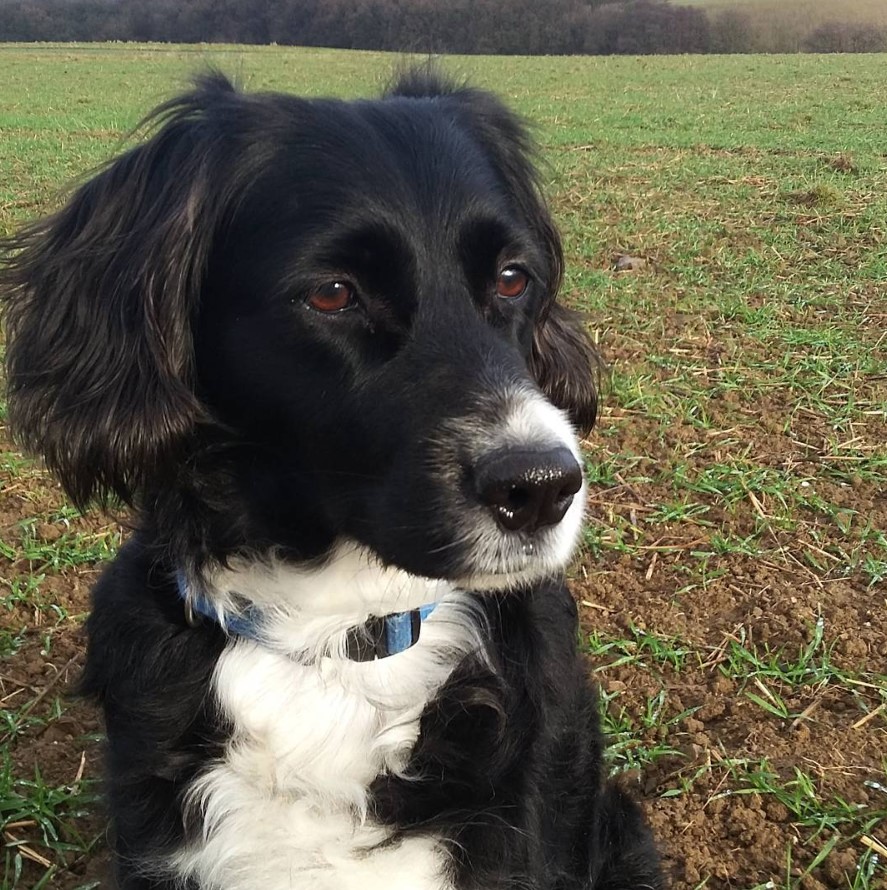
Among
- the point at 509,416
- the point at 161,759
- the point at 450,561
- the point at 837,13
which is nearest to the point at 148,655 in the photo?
the point at 161,759

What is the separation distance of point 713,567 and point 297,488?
2268 millimetres

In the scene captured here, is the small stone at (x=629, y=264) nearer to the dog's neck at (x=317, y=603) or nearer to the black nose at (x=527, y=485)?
the dog's neck at (x=317, y=603)

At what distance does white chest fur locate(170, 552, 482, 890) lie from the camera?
1999 mm

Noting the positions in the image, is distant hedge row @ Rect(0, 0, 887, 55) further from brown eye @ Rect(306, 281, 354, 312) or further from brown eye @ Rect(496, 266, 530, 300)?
brown eye @ Rect(306, 281, 354, 312)

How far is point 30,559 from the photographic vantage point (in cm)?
378

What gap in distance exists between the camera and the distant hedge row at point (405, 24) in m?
47.3

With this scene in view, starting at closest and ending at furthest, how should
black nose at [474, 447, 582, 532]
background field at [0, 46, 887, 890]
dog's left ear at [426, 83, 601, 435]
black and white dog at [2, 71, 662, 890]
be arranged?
black nose at [474, 447, 582, 532] → black and white dog at [2, 71, 662, 890] → dog's left ear at [426, 83, 601, 435] → background field at [0, 46, 887, 890]

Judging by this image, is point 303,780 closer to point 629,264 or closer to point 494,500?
point 494,500

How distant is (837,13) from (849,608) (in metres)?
48.1

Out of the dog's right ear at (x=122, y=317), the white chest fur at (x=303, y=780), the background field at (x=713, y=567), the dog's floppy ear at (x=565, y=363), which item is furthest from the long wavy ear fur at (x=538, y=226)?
the white chest fur at (x=303, y=780)

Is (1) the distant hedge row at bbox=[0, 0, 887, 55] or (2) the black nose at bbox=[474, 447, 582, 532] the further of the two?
(1) the distant hedge row at bbox=[0, 0, 887, 55]

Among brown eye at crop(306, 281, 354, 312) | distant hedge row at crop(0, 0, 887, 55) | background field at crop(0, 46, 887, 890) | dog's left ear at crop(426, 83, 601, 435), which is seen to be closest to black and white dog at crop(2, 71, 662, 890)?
brown eye at crop(306, 281, 354, 312)

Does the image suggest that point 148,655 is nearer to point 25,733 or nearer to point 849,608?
point 25,733

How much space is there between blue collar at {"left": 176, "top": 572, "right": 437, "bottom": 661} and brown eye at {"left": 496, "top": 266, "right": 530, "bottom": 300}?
717mm
